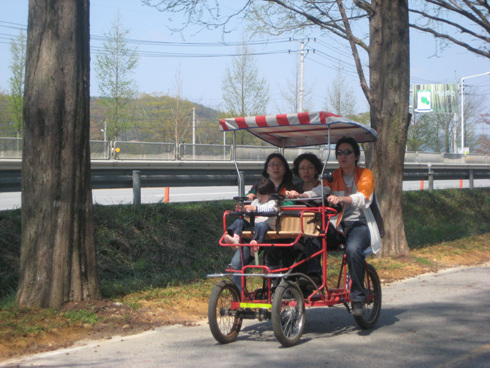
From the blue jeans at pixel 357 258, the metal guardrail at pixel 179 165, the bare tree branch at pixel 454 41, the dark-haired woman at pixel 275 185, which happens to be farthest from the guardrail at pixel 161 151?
the blue jeans at pixel 357 258

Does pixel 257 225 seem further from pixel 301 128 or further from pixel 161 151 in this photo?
pixel 161 151

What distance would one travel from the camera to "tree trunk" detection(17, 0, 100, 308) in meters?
6.64

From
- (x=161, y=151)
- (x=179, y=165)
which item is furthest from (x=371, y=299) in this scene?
(x=161, y=151)

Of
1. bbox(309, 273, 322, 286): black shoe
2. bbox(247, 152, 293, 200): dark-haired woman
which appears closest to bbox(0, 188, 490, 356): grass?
bbox(309, 273, 322, 286): black shoe

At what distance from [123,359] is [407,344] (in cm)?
272

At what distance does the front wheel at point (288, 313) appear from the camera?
5.59 m

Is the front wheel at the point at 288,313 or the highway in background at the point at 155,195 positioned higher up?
the highway in background at the point at 155,195

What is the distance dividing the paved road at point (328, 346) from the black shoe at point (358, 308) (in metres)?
0.25

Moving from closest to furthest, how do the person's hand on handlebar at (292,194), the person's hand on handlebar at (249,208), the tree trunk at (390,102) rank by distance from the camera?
the person's hand on handlebar at (249,208), the person's hand on handlebar at (292,194), the tree trunk at (390,102)

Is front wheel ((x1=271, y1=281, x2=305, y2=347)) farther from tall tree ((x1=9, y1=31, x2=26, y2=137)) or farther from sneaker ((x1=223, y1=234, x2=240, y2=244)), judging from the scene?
tall tree ((x1=9, y1=31, x2=26, y2=137))

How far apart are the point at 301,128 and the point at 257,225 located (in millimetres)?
1648

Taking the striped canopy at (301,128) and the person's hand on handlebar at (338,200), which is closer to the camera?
the person's hand on handlebar at (338,200)

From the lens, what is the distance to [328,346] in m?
5.92

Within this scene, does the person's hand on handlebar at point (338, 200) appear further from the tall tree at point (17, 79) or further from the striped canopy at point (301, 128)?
the tall tree at point (17, 79)
